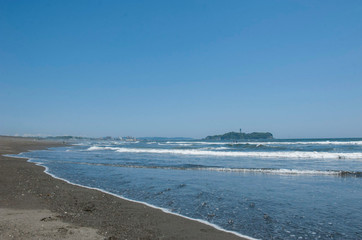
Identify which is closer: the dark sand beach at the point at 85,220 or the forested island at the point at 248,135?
the dark sand beach at the point at 85,220

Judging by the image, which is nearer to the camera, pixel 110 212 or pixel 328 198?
pixel 110 212

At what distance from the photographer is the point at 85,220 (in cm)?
611

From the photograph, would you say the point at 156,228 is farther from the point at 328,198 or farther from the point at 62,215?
the point at 328,198

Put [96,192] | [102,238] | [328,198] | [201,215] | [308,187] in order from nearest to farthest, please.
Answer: [102,238] < [201,215] < [328,198] < [96,192] < [308,187]

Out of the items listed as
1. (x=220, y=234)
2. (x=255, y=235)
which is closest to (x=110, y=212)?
(x=220, y=234)

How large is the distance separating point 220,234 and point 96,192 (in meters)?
5.74

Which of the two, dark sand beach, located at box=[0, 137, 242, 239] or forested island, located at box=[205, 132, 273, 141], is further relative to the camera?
forested island, located at box=[205, 132, 273, 141]

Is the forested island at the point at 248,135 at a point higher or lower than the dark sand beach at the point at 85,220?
higher

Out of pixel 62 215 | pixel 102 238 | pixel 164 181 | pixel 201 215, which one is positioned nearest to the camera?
pixel 102 238

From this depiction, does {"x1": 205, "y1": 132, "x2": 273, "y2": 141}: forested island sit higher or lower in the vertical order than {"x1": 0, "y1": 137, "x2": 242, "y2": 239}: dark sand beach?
higher

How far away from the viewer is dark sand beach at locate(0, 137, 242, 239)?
514 centimetres

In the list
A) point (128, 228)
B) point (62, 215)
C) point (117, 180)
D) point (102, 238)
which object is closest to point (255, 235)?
point (128, 228)

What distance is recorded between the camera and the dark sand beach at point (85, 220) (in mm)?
5141

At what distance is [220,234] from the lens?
5562mm
